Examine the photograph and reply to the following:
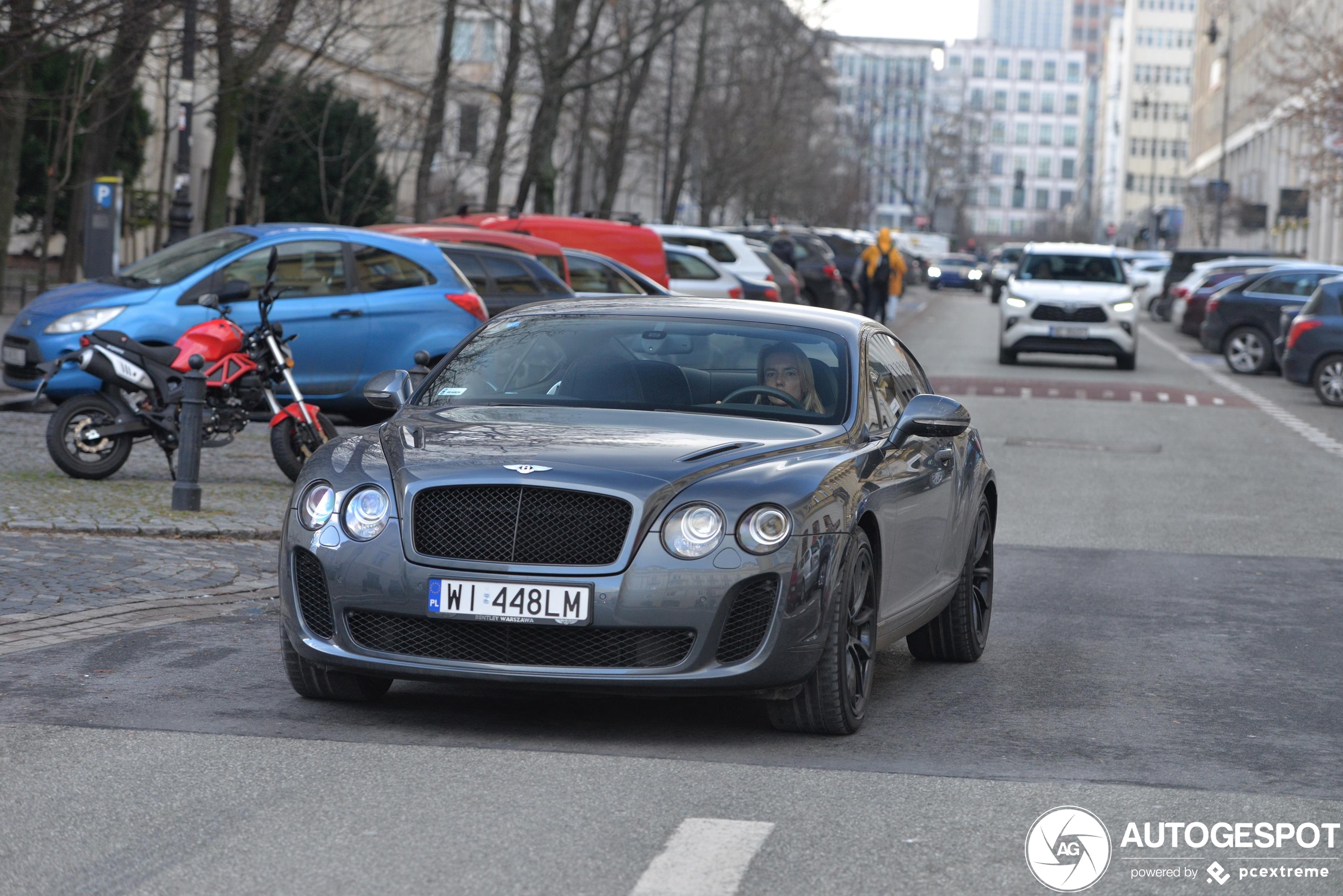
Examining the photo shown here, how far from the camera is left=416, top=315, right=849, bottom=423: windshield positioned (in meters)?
7.31

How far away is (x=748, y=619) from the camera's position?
20.2ft

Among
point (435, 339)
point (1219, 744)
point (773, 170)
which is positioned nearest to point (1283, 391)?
point (435, 339)

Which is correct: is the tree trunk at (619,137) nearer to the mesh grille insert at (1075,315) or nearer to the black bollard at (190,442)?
the mesh grille insert at (1075,315)

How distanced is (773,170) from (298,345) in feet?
180

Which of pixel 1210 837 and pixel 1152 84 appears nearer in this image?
pixel 1210 837

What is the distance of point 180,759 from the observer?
19.3ft

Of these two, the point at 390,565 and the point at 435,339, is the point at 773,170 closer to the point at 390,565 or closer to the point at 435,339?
the point at 435,339

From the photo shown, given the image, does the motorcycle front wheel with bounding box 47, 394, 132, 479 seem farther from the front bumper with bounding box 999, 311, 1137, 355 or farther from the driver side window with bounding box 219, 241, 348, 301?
the front bumper with bounding box 999, 311, 1137, 355

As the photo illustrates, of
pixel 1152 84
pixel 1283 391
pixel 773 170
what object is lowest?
pixel 1283 391

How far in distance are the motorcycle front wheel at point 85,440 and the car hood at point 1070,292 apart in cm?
2026

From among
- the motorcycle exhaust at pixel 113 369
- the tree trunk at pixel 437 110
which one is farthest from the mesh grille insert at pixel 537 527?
the tree trunk at pixel 437 110

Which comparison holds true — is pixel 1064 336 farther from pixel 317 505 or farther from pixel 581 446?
pixel 317 505

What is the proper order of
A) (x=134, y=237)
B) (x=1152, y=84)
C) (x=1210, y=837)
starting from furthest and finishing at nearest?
(x=1152, y=84) → (x=134, y=237) → (x=1210, y=837)

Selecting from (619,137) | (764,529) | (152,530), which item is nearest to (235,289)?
(152,530)
